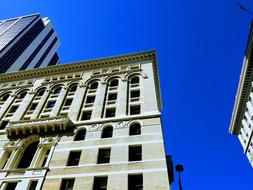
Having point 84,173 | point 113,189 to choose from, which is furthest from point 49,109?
point 113,189

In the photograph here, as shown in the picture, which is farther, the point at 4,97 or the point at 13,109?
the point at 4,97

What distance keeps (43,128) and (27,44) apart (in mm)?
93066

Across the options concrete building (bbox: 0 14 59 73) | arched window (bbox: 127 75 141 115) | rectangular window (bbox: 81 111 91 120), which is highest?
concrete building (bbox: 0 14 59 73)

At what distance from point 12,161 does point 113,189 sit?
12649 mm

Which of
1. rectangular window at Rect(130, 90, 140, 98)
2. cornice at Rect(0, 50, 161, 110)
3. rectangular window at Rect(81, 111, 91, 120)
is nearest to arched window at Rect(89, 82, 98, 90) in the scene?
cornice at Rect(0, 50, 161, 110)

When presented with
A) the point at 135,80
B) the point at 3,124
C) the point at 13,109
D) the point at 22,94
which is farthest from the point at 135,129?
the point at 22,94

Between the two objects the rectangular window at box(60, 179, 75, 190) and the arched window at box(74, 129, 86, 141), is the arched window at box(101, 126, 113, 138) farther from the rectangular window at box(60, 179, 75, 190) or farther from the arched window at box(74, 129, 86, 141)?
the rectangular window at box(60, 179, 75, 190)

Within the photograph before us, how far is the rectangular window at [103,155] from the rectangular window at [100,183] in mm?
2115

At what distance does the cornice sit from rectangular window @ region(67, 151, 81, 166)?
63.5 feet

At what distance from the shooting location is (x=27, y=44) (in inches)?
4318

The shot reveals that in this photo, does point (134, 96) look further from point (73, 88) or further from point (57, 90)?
point (57, 90)

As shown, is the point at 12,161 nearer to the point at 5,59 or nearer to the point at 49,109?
the point at 49,109

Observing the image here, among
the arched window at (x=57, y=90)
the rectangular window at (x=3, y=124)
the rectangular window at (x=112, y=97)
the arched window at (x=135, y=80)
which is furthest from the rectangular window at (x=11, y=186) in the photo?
the arched window at (x=135, y=80)

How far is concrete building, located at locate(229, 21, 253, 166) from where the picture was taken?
5728 cm
